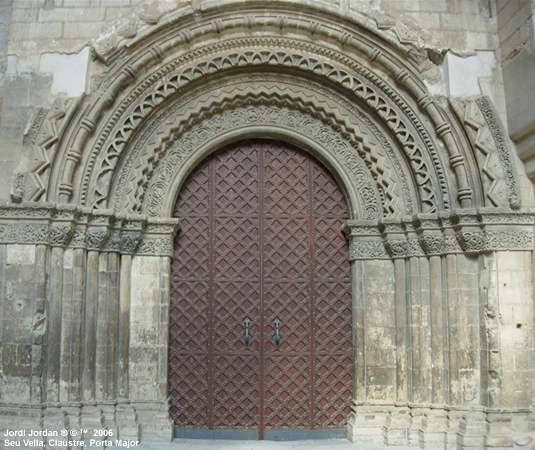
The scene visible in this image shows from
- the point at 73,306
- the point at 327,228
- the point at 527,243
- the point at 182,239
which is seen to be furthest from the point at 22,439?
the point at 527,243

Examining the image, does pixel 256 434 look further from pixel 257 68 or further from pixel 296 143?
pixel 257 68

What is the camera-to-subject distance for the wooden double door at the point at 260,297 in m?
6.53

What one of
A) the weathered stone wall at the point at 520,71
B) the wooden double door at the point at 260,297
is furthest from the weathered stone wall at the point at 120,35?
the wooden double door at the point at 260,297

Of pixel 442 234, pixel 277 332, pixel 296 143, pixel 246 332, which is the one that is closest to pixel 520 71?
pixel 442 234

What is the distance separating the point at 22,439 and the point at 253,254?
3236 millimetres

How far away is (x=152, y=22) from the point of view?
6.32m

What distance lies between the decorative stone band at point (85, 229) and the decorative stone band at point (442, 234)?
230 centimetres

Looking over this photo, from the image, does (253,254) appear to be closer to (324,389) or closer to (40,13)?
(324,389)

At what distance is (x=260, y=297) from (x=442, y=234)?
230 cm

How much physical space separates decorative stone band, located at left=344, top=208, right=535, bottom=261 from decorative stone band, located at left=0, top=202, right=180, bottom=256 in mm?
2304

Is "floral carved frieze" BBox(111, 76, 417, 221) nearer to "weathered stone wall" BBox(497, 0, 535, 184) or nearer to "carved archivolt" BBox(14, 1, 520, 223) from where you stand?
"carved archivolt" BBox(14, 1, 520, 223)

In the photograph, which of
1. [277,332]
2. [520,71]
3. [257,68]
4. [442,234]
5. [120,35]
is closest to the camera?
[520,71]

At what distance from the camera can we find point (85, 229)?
20.0 feet

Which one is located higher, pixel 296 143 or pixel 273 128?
pixel 273 128
